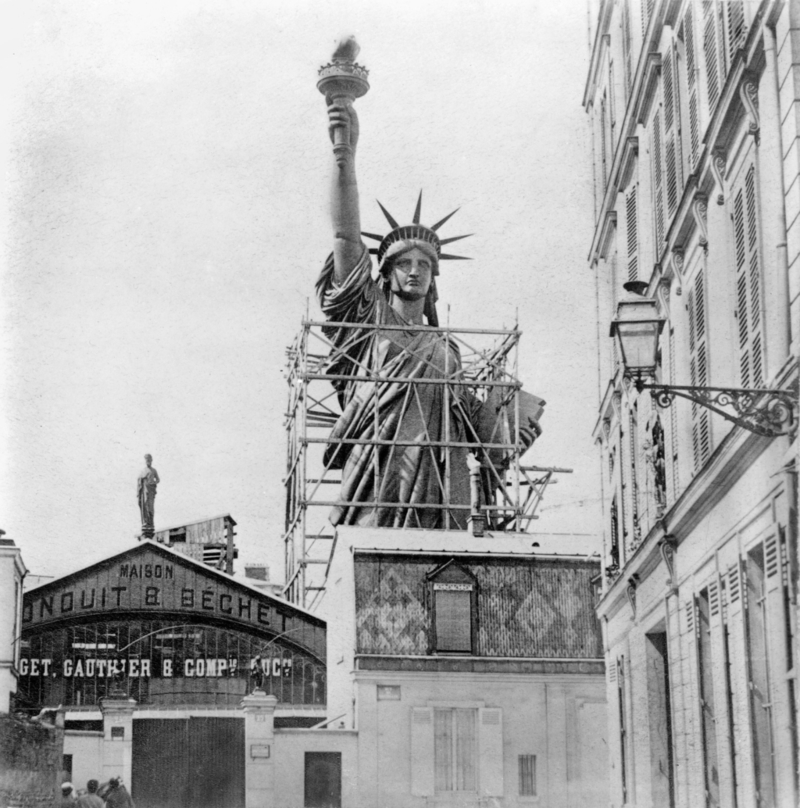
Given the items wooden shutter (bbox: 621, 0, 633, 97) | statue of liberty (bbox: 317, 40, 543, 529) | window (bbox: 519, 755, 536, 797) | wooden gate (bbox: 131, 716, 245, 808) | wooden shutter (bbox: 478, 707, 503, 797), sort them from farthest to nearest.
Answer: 1. statue of liberty (bbox: 317, 40, 543, 529)
2. wooden gate (bbox: 131, 716, 245, 808)
3. window (bbox: 519, 755, 536, 797)
4. wooden shutter (bbox: 478, 707, 503, 797)
5. wooden shutter (bbox: 621, 0, 633, 97)

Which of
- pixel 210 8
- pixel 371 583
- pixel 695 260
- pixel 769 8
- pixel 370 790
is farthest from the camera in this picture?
pixel 371 583

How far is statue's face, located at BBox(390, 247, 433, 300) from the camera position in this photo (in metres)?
50.1

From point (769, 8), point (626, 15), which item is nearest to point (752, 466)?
point (769, 8)

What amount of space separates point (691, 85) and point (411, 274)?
1368 inches

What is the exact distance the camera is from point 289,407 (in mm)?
49219

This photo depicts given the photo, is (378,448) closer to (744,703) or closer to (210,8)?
(210,8)

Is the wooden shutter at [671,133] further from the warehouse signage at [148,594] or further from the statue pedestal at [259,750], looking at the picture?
the warehouse signage at [148,594]

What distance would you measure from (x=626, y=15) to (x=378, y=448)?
2658 cm

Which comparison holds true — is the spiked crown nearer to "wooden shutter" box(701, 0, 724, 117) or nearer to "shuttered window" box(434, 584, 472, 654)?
"shuttered window" box(434, 584, 472, 654)

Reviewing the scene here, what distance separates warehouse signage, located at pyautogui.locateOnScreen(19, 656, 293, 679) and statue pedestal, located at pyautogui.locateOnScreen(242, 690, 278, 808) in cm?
854

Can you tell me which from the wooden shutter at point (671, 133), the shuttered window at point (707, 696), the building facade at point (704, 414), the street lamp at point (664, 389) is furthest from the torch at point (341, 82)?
the street lamp at point (664, 389)

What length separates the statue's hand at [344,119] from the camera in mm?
45344

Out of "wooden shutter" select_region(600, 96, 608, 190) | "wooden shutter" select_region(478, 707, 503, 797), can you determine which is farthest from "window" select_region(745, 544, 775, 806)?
"wooden shutter" select_region(478, 707, 503, 797)

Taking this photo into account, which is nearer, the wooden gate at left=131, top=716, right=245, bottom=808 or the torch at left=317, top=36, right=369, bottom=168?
the wooden gate at left=131, top=716, right=245, bottom=808
